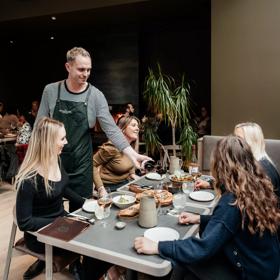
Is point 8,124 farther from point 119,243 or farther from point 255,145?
point 119,243

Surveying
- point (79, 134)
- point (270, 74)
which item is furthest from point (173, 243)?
point (270, 74)

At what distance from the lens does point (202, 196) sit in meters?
2.00

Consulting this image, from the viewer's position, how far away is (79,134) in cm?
222

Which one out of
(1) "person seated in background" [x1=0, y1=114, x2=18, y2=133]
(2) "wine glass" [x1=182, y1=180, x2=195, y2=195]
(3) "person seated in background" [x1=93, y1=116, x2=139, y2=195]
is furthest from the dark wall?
(2) "wine glass" [x1=182, y1=180, x2=195, y2=195]

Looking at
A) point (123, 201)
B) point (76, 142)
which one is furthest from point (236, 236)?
point (76, 142)

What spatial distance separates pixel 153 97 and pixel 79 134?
1960 mm

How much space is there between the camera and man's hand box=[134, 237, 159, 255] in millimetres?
1231

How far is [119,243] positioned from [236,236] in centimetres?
50

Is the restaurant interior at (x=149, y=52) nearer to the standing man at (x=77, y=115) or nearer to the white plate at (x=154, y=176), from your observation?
the white plate at (x=154, y=176)

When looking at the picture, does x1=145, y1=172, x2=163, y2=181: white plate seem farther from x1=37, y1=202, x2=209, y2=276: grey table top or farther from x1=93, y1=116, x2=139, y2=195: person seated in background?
x1=37, y1=202, x2=209, y2=276: grey table top

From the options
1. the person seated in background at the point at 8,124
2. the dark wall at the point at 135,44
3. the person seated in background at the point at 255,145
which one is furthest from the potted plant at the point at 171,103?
the person seated in background at the point at 8,124

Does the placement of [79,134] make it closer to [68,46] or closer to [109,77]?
[109,77]

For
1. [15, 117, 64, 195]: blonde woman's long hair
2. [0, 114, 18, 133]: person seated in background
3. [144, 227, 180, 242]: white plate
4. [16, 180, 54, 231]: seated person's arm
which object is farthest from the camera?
[0, 114, 18, 133]: person seated in background

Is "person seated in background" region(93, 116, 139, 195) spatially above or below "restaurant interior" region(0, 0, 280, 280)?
below
